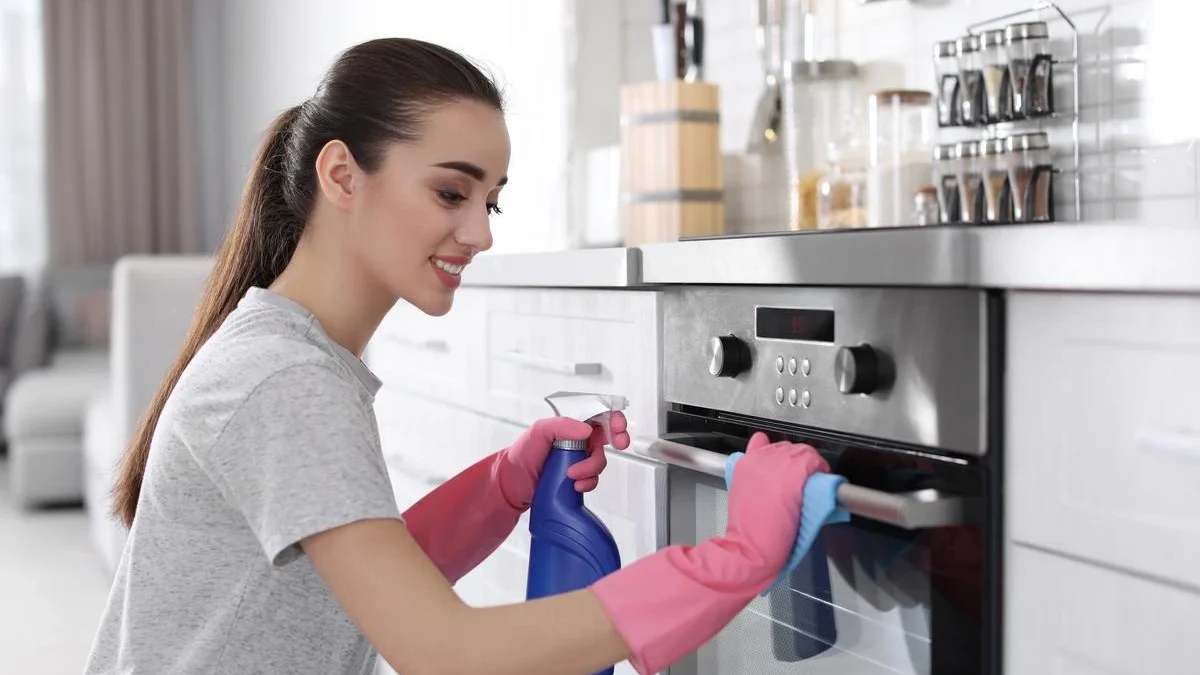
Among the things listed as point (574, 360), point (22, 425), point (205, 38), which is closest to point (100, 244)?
point (205, 38)

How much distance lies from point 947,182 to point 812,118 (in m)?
0.40

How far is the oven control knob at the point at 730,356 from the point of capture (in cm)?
126

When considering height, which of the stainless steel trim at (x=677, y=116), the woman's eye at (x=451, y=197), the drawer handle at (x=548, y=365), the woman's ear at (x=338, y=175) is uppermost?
the stainless steel trim at (x=677, y=116)

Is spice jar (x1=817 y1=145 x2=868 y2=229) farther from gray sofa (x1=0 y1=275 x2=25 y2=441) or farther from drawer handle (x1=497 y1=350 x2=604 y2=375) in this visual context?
gray sofa (x1=0 y1=275 x2=25 y2=441)

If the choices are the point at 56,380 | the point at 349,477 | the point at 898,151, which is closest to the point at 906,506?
the point at 349,477

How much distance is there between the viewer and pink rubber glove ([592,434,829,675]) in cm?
93

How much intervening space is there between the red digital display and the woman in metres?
0.13

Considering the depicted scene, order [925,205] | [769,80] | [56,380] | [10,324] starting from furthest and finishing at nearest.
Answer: [10,324] → [56,380] → [769,80] → [925,205]

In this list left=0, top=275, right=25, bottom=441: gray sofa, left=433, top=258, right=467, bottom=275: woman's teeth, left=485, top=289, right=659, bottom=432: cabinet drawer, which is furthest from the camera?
left=0, top=275, right=25, bottom=441: gray sofa

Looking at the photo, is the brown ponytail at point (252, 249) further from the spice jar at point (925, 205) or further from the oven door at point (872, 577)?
the spice jar at point (925, 205)

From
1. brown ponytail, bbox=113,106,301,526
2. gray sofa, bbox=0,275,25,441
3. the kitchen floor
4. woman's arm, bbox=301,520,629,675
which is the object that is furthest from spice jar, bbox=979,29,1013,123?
gray sofa, bbox=0,275,25,441

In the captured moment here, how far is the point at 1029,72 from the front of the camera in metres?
1.61

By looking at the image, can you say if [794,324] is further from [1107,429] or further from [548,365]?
[548,365]

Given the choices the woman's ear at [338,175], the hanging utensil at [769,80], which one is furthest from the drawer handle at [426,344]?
the woman's ear at [338,175]
